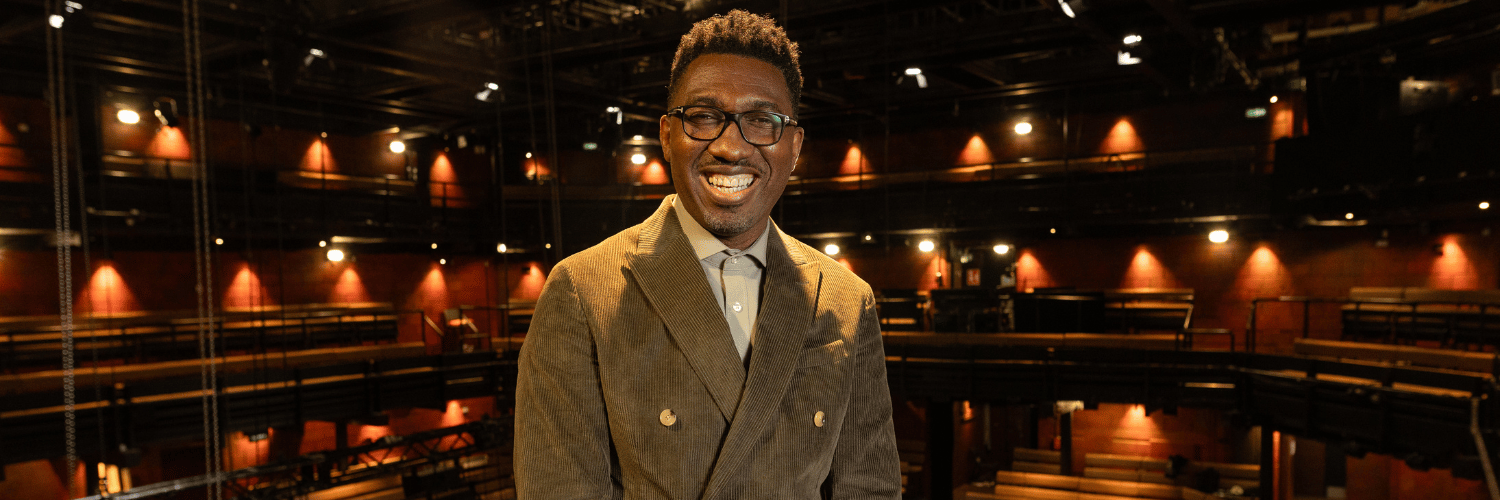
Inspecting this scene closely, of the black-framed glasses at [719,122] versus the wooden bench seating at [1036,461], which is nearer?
the black-framed glasses at [719,122]

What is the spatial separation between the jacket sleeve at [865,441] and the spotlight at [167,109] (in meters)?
11.1

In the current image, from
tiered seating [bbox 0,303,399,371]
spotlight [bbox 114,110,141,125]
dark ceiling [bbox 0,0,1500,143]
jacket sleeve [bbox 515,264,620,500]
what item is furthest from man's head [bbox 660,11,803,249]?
spotlight [bbox 114,110,141,125]

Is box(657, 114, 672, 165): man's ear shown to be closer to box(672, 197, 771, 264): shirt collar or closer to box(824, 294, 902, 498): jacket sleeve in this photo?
box(672, 197, 771, 264): shirt collar

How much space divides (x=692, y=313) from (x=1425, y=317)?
34.8ft

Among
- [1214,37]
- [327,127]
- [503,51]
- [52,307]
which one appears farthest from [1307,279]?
[52,307]

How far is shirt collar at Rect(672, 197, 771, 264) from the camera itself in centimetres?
107

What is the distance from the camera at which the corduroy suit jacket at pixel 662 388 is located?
3.18 feet

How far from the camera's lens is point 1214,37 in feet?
28.6

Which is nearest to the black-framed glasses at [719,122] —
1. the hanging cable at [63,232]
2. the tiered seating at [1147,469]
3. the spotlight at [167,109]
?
the hanging cable at [63,232]

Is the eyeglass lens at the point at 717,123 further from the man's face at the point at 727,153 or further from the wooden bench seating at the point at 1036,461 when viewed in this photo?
the wooden bench seating at the point at 1036,461

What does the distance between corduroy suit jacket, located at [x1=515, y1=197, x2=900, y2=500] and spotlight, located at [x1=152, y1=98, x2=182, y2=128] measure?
11.0m

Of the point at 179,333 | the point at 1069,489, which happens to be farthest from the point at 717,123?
the point at 1069,489

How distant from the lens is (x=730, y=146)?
3.32ft

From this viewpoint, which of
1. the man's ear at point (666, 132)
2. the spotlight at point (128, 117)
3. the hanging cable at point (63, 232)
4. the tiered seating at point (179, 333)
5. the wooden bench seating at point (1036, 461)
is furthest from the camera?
the wooden bench seating at point (1036, 461)
